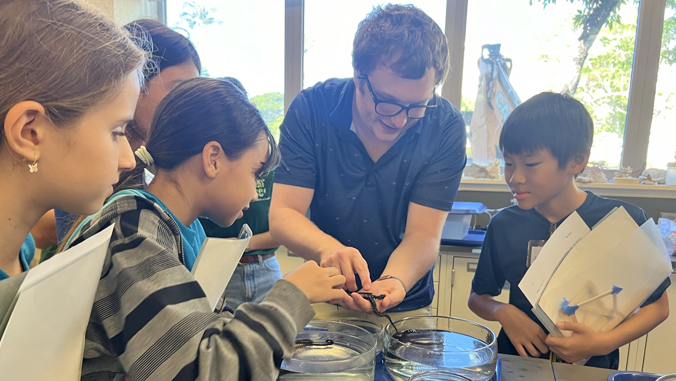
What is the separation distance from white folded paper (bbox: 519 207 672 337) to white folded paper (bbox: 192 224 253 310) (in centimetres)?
50

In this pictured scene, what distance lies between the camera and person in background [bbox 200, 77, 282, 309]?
150 centimetres

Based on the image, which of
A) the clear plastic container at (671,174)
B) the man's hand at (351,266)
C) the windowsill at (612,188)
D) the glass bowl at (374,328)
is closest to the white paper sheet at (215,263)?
the glass bowl at (374,328)

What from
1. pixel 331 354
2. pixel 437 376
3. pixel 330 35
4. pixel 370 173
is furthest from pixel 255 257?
pixel 330 35

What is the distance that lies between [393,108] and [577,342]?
68 centimetres

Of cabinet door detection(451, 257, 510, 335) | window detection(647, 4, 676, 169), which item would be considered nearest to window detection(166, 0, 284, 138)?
cabinet door detection(451, 257, 510, 335)

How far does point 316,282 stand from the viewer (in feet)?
2.56

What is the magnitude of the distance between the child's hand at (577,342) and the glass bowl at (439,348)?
227 millimetres

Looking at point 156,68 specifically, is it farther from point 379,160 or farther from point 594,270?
point 594,270

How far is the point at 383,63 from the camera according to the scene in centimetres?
117

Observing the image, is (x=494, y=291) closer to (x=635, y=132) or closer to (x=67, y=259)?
(x=67, y=259)

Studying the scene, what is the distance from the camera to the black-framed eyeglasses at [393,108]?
1.20 meters

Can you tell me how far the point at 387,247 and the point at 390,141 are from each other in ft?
0.99

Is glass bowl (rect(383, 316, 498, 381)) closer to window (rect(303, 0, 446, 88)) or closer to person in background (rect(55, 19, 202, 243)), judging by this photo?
person in background (rect(55, 19, 202, 243))

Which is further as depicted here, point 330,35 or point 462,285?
point 330,35
